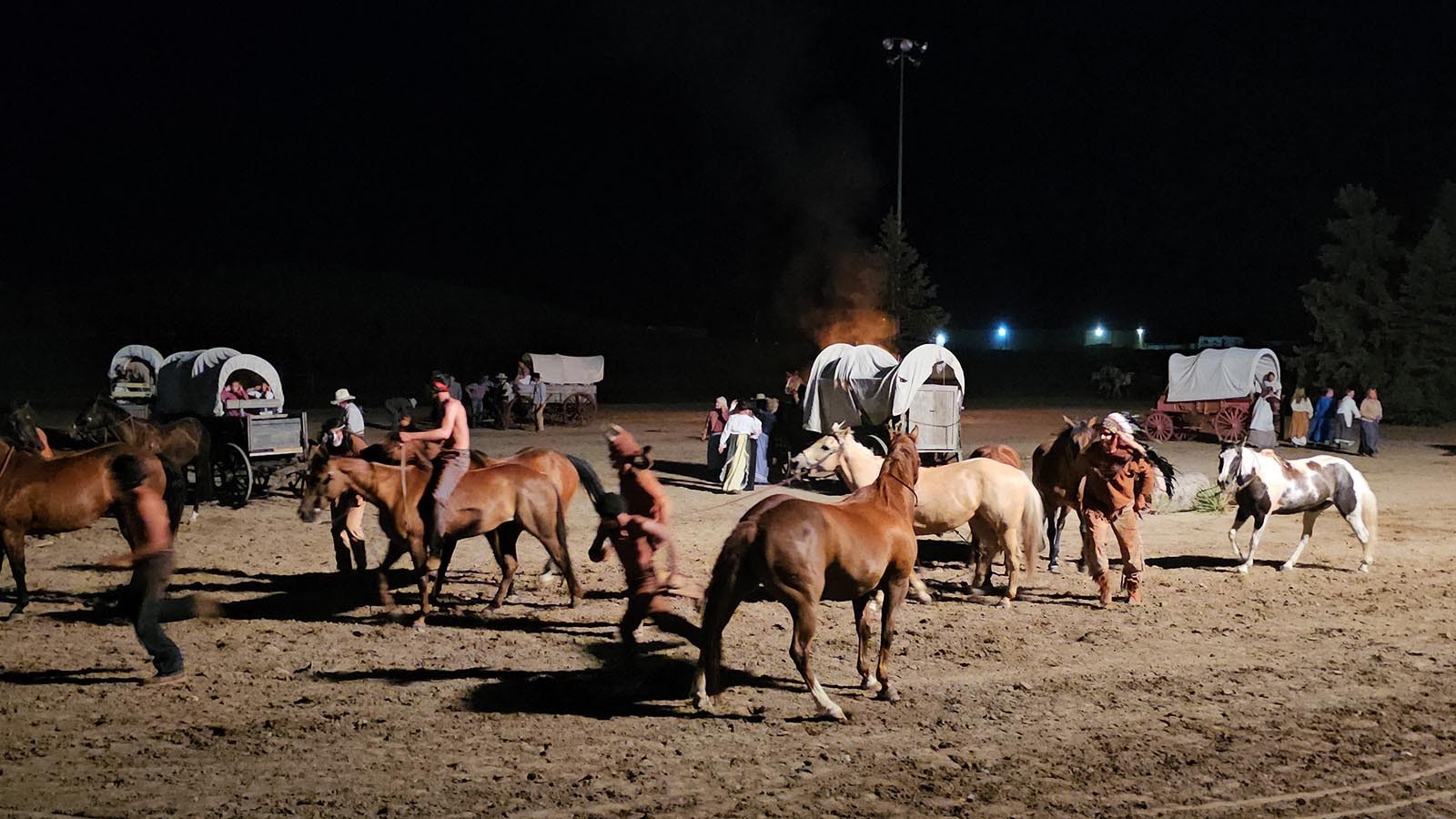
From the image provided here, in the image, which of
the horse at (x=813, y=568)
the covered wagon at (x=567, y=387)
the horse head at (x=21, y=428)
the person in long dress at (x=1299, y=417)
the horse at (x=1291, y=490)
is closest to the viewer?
the horse at (x=813, y=568)

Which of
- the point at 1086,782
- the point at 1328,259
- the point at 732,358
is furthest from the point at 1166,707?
the point at 732,358

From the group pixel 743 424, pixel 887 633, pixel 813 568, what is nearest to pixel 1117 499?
pixel 887 633

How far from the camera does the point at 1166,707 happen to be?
6.89 metres

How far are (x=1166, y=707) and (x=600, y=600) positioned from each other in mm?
5028

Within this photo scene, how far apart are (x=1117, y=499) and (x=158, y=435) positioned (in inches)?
472

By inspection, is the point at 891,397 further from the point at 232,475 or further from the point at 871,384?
the point at 232,475

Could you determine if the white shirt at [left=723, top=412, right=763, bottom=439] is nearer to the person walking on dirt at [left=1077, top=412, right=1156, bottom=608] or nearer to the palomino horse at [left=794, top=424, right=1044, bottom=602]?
the palomino horse at [left=794, top=424, right=1044, bottom=602]

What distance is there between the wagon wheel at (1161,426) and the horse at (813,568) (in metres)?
23.6

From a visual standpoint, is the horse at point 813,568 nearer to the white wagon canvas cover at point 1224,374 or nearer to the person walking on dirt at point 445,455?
the person walking on dirt at point 445,455

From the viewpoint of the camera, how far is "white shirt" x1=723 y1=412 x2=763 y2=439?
18016mm

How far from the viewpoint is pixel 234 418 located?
15820 millimetres

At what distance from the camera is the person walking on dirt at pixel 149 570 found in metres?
6.84

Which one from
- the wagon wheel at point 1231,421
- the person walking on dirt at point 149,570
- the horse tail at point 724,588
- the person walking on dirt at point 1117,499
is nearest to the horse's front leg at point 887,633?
the horse tail at point 724,588

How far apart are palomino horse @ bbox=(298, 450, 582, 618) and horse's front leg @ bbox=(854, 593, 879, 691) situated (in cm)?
328
